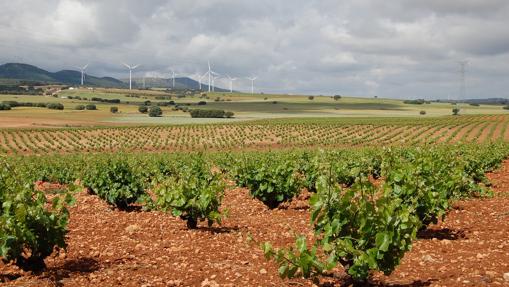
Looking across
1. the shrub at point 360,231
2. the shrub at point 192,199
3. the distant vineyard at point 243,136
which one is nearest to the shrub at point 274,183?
the shrub at point 192,199

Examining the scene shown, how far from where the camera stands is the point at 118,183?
16547mm

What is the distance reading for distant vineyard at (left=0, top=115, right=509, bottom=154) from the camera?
2955 inches

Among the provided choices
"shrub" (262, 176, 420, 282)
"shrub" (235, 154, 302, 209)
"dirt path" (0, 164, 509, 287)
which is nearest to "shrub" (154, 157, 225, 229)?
"dirt path" (0, 164, 509, 287)

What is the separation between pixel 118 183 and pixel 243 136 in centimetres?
7186

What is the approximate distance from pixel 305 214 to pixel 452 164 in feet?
15.2

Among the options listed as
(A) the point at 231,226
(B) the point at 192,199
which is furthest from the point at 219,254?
(A) the point at 231,226

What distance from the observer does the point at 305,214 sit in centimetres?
1509

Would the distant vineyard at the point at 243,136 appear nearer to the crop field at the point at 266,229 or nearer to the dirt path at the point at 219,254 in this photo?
the crop field at the point at 266,229

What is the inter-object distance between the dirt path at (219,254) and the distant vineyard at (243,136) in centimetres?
5937

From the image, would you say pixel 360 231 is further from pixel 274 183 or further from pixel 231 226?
pixel 274 183

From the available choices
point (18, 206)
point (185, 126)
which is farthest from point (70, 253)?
point (185, 126)

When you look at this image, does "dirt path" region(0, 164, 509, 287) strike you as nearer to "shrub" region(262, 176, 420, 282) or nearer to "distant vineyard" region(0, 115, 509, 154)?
"shrub" region(262, 176, 420, 282)

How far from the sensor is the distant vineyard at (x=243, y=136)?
75062 millimetres

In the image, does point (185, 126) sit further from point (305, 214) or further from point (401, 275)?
point (401, 275)
